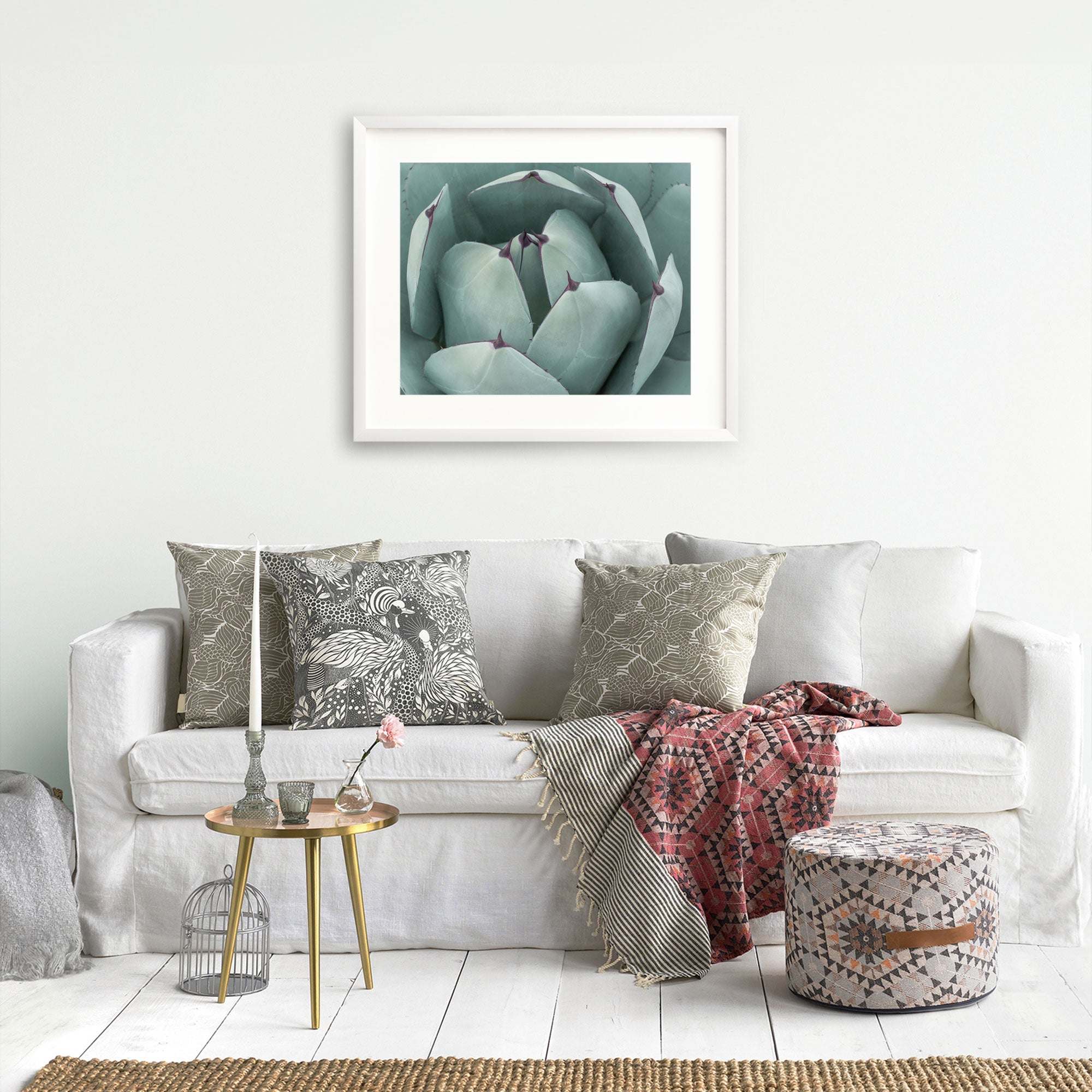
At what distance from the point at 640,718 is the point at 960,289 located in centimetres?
174

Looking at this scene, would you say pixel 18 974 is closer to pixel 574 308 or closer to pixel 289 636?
pixel 289 636

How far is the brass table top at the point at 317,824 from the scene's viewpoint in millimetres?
2125

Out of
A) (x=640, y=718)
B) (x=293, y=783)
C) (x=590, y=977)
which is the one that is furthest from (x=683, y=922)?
(x=293, y=783)

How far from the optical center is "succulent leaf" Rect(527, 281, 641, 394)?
11.6ft

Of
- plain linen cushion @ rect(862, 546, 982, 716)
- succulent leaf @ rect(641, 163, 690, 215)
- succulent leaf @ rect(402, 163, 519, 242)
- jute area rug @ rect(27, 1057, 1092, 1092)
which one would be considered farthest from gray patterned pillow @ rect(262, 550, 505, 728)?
succulent leaf @ rect(641, 163, 690, 215)

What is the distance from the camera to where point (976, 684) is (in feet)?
9.94

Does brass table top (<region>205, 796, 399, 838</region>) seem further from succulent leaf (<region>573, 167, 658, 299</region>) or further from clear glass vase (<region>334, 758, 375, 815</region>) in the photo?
succulent leaf (<region>573, 167, 658, 299</region>)

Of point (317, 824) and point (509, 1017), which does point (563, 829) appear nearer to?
point (509, 1017)

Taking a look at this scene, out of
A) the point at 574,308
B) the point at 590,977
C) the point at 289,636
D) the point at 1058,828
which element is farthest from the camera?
the point at 574,308

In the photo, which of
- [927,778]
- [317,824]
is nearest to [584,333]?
[927,778]

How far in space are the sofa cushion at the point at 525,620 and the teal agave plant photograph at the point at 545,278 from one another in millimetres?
595

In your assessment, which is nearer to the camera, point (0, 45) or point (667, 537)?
point (667, 537)

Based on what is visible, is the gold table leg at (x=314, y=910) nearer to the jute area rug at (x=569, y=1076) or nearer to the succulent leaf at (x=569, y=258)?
the jute area rug at (x=569, y=1076)

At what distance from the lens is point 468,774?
8.45 ft
